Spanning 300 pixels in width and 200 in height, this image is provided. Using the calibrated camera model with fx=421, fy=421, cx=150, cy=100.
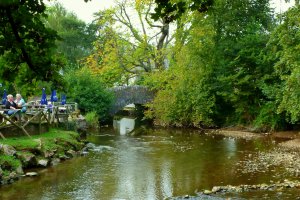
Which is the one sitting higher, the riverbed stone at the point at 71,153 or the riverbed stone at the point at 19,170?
the riverbed stone at the point at 71,153

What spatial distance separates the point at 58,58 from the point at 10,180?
10.5 m

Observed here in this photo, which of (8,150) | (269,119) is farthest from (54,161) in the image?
(269,119)

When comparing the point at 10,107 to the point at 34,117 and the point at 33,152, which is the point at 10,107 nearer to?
the point at 34,117

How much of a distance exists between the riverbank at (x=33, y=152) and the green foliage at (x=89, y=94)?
1429 cm

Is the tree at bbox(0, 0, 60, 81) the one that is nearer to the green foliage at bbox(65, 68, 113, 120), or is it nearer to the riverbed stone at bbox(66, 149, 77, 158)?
the riverbed stone at bbox(66, 149, 77, 158)

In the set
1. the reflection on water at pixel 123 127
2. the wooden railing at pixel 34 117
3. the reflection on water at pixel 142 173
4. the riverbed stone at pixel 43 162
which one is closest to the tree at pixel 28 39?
the reflection on water at pixel 142 173

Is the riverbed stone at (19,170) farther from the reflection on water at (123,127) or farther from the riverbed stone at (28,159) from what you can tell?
the reflection on water at (123,127)

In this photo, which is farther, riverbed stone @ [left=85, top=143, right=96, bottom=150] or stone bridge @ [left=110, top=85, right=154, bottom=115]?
stone bridge @ [left=110, top=85, right=154, bottom=115]

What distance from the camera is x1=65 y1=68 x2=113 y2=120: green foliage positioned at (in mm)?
35938

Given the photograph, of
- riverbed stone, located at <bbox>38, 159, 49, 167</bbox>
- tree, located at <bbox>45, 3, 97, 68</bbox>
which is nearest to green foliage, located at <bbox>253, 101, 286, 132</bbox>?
riverbed stone, located at <bbox>38, 159, 49, 167</bbox>

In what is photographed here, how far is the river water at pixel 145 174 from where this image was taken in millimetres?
12648

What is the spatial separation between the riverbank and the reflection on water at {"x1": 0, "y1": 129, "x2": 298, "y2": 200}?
0.55 meters

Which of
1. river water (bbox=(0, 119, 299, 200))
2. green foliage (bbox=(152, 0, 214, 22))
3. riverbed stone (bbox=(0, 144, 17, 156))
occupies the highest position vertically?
green foliage (bbox=(152, 0, 214, 22))

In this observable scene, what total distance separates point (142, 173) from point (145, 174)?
0.25m
